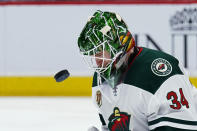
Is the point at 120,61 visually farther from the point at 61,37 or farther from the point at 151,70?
the point at 61,37

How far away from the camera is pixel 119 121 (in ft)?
4.16

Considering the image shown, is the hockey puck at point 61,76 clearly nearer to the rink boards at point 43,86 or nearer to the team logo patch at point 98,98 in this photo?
the team logo patch at point 98,98

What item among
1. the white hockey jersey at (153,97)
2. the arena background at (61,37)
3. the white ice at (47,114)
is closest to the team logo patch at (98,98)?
the white hockey jersey at (153,97)

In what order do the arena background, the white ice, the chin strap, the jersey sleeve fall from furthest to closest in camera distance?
1. the arena background
2. the white ice
3. the chin strap
4. the jersey sleeve

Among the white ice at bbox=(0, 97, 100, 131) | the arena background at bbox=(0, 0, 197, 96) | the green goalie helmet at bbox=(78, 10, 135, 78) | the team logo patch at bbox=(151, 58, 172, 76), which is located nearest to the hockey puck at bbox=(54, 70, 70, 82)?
the green goalie helmet at bbox=(78, 10, 135, 78)

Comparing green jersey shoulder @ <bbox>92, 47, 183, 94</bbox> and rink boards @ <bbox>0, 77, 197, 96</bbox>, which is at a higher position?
green jersey shoulder @ <bbox>92, 47, 183, 94</bbox>

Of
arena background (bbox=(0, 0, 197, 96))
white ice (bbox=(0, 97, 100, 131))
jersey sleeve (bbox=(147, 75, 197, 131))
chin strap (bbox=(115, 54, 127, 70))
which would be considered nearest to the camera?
jersey sleeve (bbox=(147, 75, 197, 131))

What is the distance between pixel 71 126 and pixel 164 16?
254 centimetres

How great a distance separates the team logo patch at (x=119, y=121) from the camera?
1.24 meters

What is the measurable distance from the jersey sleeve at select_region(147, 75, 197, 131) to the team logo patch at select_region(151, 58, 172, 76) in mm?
25

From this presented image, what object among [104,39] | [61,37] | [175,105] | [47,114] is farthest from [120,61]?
[61,37]

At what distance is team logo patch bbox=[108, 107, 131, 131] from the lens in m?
1.24

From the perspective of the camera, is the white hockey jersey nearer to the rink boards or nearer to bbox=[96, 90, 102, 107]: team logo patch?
bbox=[96, 90, 102, 107]: team logo patch

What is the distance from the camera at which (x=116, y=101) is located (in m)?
1.26
